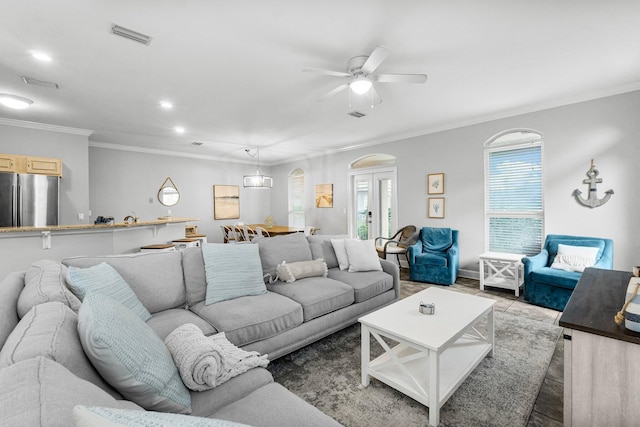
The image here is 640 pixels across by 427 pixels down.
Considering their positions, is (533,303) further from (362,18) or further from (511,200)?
(362,18)

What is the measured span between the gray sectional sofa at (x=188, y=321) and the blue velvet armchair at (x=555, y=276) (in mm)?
1882

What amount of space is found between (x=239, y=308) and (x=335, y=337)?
1.12 m

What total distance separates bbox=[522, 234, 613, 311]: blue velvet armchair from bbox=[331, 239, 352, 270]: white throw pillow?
94.6 inches

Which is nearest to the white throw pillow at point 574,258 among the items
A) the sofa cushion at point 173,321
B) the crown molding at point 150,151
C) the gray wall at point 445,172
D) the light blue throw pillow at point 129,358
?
the gray wall at point 445,172

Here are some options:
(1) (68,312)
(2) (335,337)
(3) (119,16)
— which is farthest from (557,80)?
(1) (68,312)

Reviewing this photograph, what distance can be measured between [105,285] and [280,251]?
1.55 metres

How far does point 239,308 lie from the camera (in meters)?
2.17

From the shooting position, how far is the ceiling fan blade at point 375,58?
2226 millimetres

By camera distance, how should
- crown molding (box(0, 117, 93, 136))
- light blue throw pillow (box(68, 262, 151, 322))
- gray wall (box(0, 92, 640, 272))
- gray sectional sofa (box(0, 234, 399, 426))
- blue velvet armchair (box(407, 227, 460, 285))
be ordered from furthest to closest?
blue velvet armchair (box(407, 227, 460, 285))
crown molding (box(0, 117, 93, 136))
gray wall (box(0, 92, 640, 272))
light blue throw pillow (box(68, 262, 151, 322))
gray sectional sofa (box(0, 234, 399, 426))

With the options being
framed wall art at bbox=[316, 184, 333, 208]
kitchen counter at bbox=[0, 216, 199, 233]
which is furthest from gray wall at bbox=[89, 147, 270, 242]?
kitchen counter at bbox=[0, 216, 199, 233]

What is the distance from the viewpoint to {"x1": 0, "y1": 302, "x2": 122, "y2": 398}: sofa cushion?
0.79 m

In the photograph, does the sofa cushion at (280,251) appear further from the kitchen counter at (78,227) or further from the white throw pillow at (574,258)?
the white throw pillow at (574,258)

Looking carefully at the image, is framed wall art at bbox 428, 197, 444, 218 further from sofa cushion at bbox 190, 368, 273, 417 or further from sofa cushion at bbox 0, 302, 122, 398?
sofa cushion at bbox 0, 302, 122, 398

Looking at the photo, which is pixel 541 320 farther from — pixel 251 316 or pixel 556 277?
pixel 251 316
